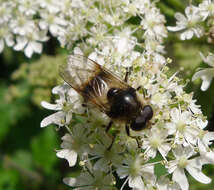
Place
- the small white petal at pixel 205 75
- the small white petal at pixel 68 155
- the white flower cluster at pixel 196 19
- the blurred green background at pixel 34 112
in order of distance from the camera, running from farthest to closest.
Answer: the blurred green background at pixel 34 112 → the white flower cluster at pixel 196 19 → the small white petal at pixel 205 75 → the small white petal at pixel 68 155

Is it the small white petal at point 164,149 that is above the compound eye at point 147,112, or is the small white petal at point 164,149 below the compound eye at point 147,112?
below

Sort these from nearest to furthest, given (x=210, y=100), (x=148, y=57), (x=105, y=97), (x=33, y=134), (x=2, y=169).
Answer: (x=105, y=97)
(x=148, y=57)
(x=210, y=100)
(x=2, y=169)
(x=33, y=134)

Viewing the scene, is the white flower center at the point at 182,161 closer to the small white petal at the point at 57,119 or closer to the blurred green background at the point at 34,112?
the blurred green background at the point at 34,112

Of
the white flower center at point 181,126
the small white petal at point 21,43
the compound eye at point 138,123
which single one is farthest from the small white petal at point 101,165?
the small white petal at point 21,43

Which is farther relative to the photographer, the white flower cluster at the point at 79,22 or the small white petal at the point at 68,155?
the white flower cluster at the point at 79,22

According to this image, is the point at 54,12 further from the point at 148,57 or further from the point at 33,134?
the point at 33,134

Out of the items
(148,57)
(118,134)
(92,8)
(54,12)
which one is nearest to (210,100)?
(148,57)

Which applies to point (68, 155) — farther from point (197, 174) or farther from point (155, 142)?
point (197, 174)
